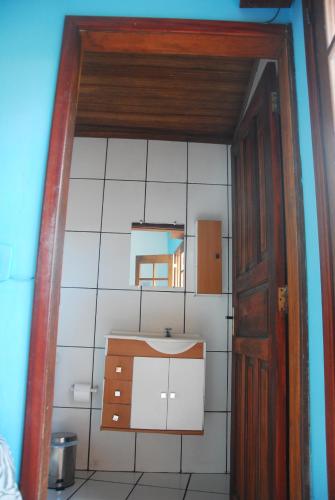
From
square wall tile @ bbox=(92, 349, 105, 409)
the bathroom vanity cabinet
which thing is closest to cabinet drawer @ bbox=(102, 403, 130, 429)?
the bathroom vanity cabinet

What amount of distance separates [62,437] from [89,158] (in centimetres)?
198

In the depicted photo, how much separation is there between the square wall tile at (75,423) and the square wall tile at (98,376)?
90 millimetres

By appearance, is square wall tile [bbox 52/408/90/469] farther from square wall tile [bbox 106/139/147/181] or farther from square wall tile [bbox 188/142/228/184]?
square wall tile [bbox 188/142/228/184]

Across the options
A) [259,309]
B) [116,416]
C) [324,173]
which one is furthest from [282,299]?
[116,416]

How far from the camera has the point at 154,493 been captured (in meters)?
2.29

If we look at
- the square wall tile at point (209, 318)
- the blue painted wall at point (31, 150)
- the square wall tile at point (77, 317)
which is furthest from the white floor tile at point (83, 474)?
the blue painted wall at point (31, 150)

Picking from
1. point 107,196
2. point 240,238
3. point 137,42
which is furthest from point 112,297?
point 137,42

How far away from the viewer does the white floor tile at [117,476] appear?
247 centimetres

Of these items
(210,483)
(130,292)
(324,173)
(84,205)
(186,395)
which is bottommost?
(210,483)

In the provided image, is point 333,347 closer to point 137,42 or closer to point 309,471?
point 309,471

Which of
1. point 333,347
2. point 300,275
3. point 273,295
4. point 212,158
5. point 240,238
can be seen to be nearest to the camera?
point 333,347

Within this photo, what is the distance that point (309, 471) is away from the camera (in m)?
1.19

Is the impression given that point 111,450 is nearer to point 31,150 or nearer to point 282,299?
point 282,299

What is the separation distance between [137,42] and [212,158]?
5.14 ft
